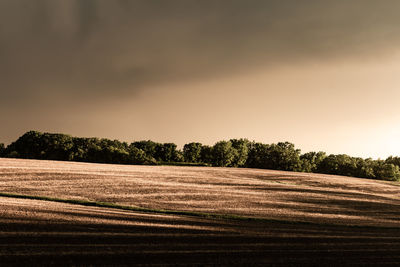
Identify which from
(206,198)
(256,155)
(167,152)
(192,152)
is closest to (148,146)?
(167,152)

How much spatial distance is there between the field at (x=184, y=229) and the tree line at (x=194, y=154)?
51971 millimetres

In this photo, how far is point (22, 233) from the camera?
34.9 feet

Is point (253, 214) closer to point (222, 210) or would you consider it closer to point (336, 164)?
point (222, 210)

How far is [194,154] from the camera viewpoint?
12269cm

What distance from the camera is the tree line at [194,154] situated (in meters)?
83.4

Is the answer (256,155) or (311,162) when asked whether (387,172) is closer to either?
(311,162)

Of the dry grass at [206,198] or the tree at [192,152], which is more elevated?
the tree at [192,152]

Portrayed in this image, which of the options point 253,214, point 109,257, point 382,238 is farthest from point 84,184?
point 382,238

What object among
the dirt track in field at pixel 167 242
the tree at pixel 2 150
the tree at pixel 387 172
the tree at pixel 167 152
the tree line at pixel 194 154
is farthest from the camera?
the tree at pixel 167 152

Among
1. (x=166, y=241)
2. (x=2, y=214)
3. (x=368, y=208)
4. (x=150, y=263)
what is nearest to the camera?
(x=150, y=263)

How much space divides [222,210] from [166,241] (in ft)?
31.3

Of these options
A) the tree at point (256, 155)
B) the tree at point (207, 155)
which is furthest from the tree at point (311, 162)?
the tree at point (207, 155)

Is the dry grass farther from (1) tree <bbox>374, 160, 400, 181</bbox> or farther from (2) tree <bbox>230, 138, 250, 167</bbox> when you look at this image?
(1) tree <bbox>374, 160, 400, 181</bbox>

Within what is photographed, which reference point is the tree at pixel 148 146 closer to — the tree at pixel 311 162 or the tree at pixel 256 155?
the tree at pixel 256 155
